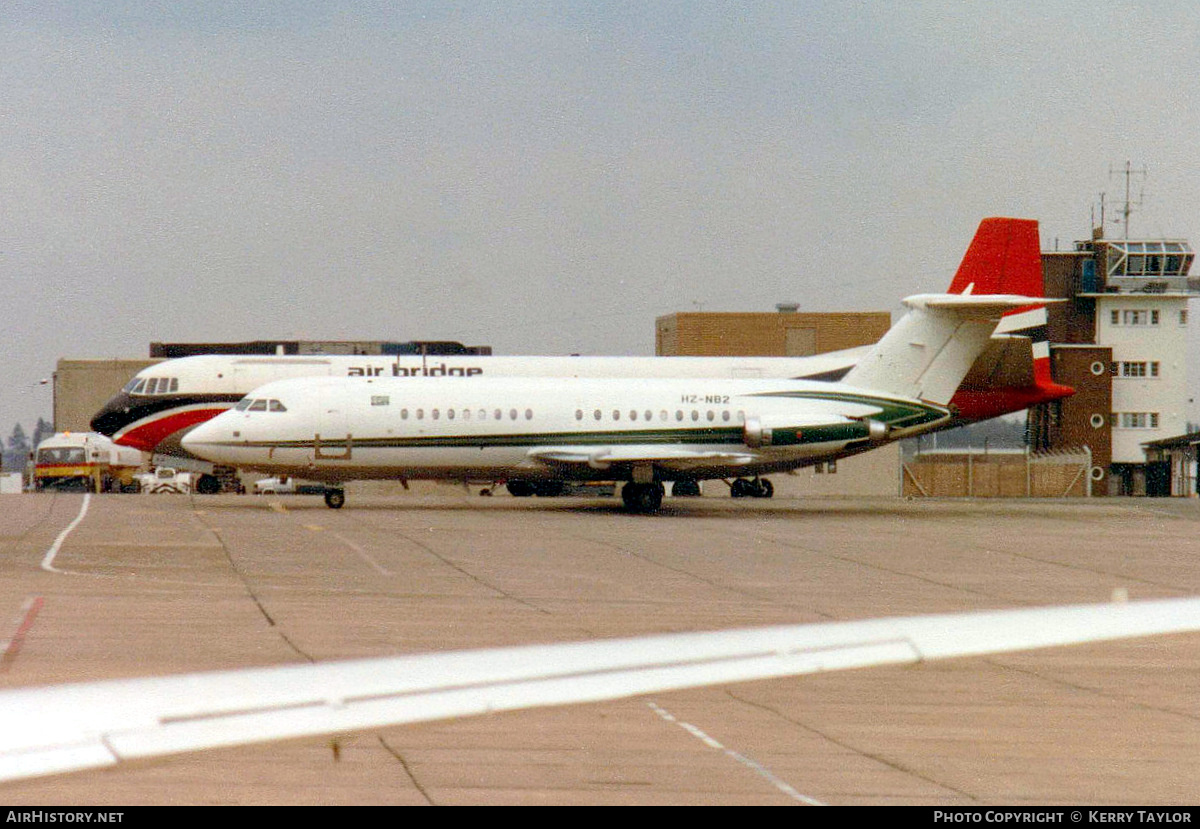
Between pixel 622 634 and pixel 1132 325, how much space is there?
8848cm

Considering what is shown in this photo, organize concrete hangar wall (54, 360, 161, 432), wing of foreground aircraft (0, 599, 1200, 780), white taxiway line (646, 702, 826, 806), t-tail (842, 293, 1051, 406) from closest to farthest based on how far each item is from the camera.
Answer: wing of foreground aircraft (0, 599, 1200, 780), white taxiway line (646, 702, 826, 806), t-tail (842, 293, 1051, 406), concrete hangar wall (54, 360, 161, 432)

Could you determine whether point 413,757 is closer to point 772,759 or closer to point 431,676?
point 772,759

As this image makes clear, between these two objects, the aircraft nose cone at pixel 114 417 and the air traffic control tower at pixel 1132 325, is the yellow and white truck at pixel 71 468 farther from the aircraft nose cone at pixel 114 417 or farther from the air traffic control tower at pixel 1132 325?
the air traffic control tower at pixel 1132 325

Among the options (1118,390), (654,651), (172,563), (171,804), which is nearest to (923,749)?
(171,804)

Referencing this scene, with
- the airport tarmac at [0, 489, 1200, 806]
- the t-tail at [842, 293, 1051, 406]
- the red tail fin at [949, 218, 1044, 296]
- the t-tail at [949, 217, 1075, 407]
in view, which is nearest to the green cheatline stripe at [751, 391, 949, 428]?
the t-tail at [842, 293, 1051, 406]

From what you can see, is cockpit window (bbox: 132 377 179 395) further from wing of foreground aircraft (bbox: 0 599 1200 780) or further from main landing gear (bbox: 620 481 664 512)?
wing of foreground aircraft (bbox: 0 599 1200 780)

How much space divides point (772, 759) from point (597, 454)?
91.0 feet

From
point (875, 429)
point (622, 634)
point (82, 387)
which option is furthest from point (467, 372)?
point (82, 387)

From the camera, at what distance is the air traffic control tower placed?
94.3 metres

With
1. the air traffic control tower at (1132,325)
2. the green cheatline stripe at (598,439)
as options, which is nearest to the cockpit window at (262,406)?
the green cheatline stripe at (598,439)

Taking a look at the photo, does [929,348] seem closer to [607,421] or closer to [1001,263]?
[1001,263]

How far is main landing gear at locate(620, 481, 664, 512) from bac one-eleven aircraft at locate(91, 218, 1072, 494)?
7.42 metres

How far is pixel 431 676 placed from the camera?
4.23 meters
